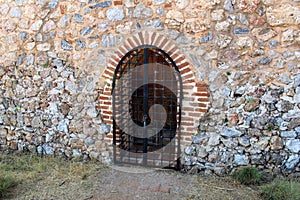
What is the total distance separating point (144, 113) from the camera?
13.7 feet

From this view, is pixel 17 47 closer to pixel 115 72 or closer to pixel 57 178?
pixel 115 72

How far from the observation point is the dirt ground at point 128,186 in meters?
3.45

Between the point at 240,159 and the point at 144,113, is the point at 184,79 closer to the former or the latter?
the point at 144,113

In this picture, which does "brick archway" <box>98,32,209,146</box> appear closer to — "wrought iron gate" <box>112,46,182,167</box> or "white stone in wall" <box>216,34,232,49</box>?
"wrought iron gate" <box>112,46,182,167</box>

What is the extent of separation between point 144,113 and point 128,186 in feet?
3.70

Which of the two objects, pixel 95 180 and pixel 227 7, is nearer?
pixel 227 7

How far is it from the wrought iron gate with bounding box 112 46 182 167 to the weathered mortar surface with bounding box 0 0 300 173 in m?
0.25

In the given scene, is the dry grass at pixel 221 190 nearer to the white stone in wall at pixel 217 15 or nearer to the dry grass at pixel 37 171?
the dry grass at pixel 37 171

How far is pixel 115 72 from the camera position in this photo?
4.16m

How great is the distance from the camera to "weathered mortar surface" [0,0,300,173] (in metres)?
3.54

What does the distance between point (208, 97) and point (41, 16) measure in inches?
117

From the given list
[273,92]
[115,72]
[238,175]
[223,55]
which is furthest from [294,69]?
[115,72]

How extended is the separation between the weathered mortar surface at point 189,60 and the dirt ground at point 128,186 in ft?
1.10

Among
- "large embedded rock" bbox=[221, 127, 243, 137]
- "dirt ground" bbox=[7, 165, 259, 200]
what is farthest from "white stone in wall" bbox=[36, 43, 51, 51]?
"large embedded rock" bbox=[221, 127, 243, 137]
